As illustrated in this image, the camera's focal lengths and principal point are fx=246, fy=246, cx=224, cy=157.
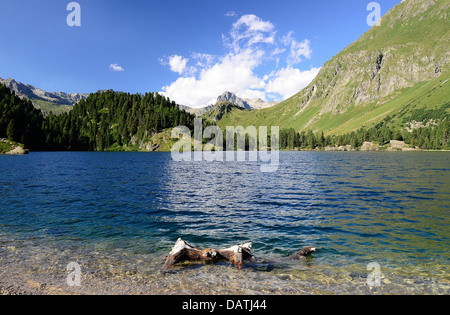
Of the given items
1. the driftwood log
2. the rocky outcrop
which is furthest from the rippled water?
the rocky outcrop

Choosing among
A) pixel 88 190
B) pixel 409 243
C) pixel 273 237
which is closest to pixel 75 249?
pixel 273 237

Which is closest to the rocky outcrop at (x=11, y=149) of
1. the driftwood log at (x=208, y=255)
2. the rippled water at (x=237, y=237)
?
the rippled water at (x=237, y=237)

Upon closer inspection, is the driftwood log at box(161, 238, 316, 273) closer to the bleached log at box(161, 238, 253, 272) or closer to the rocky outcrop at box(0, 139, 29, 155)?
the bleached log at box(161, 238, 253, 272)

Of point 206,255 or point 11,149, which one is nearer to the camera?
point 206,255

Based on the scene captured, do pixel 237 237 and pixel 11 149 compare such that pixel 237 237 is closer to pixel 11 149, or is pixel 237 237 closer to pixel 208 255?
pixel 208 255

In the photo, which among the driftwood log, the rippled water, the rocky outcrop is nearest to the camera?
the rippled water

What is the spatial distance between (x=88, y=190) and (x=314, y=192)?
38.5 metres

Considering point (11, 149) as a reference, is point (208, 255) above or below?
below

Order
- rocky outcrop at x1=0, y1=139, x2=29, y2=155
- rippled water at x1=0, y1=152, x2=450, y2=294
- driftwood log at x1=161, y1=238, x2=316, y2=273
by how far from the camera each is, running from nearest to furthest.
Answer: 1. rippled water at x1=0, y1=152, x2=450, y2=294
2. driftwood log at x1=161, y1=238, x2=316, y2=273
3. rocky outcrop at x1=0, y1=139, x2=29, y2=155

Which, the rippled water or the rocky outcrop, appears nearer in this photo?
the rippled water

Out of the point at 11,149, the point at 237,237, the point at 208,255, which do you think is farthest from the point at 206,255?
the point at 11,149

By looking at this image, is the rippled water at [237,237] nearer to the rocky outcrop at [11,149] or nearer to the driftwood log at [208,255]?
the driftwood log at [208,255]
